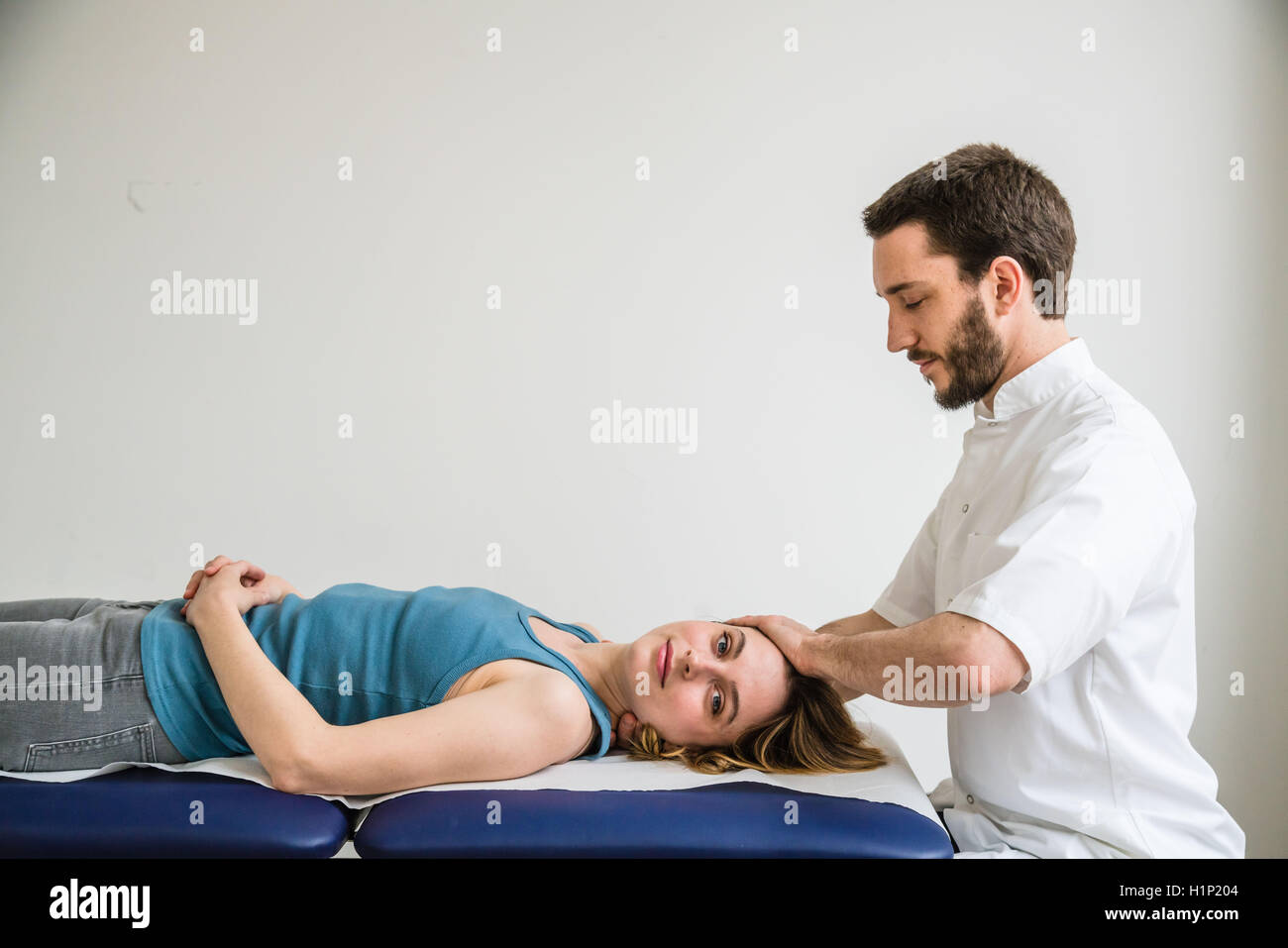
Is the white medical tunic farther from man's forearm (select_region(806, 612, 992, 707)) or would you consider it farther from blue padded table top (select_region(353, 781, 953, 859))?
blue padded table top (select_region(353, 781, 953, 859))

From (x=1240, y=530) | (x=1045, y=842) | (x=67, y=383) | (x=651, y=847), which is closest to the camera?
(x=651, y=847)

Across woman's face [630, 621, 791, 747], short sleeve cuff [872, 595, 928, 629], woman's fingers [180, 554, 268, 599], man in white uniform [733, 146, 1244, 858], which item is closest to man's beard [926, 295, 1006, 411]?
man in white uniform [733, 146, 1244, 858]

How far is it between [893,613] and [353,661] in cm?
111

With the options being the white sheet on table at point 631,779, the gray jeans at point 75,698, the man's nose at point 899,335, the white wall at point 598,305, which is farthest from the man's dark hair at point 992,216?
the gray jeans at point 75,698

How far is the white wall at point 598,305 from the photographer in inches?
121

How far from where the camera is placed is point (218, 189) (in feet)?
10.5

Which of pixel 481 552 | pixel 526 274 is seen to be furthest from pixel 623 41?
pixel 481 552

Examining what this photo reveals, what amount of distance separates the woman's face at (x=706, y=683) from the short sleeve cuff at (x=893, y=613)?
1.14 feet

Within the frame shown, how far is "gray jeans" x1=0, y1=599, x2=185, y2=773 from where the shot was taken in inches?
66.8

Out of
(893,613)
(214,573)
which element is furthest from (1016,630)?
(214,573)

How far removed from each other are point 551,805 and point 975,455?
1.02 m

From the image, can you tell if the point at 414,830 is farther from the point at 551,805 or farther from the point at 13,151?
the point at 13,151

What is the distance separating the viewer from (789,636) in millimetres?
1846

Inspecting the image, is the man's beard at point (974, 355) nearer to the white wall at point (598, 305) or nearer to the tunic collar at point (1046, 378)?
the tunic collar at point (1046, 378)
